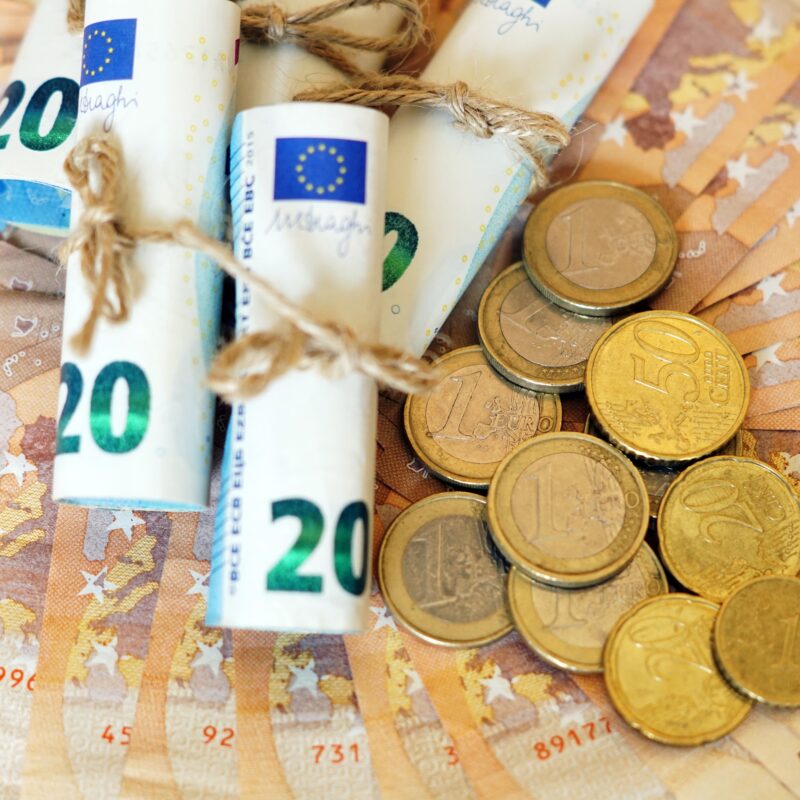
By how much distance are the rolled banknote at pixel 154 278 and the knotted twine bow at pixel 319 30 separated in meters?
0.13

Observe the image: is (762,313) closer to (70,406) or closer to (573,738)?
(573,738)

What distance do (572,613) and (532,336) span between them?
0.41 metres

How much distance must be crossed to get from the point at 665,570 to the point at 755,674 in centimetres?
17

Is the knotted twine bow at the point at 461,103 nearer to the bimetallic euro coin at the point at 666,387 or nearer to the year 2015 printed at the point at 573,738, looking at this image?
the bimetallic euro coin at the point at 666,387

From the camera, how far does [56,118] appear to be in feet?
4.16

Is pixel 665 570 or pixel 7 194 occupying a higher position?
pixel 7 194

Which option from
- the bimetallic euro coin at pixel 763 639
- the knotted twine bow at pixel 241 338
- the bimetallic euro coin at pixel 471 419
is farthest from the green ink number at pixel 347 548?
the bimetallic euro coin at pixel 763 639

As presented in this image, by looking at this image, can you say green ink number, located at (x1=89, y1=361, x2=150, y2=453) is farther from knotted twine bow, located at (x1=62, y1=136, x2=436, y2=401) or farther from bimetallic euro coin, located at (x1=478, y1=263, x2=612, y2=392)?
bimetallic euro coin, located at (x1=478, y1=263, x2=612, y2=392)

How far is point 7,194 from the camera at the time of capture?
1.32 m

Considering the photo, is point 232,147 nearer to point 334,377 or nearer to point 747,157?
point 334,377

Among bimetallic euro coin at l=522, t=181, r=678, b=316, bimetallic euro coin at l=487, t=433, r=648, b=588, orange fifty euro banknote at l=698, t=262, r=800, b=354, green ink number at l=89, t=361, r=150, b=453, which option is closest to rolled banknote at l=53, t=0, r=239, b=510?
green ink number at l=89, t=361, r=150, b=453

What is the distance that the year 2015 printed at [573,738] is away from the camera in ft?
3.72

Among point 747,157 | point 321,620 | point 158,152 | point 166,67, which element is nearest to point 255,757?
point 321,620

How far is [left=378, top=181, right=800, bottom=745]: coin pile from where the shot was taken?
113 cm
